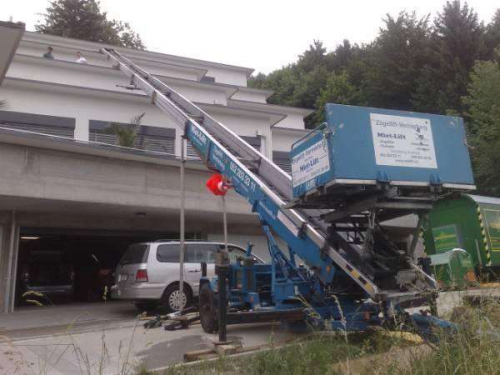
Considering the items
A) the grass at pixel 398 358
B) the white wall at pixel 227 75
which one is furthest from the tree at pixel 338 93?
the grass at pixel 398 358

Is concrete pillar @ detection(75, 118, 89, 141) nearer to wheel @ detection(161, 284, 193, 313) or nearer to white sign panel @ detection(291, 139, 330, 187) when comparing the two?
wheel @ detection(161, 284, 193, 313)

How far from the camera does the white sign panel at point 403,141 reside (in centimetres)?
620

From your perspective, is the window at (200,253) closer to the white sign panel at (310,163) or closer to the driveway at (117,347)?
the driveway at (117,347)

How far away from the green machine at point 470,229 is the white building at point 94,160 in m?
6.17

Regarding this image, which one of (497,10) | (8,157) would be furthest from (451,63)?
(8,157)

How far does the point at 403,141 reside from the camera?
6.34 metres

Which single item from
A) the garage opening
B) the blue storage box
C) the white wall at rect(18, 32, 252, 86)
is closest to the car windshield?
the garage opening

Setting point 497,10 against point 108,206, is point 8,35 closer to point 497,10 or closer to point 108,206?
point 108,206

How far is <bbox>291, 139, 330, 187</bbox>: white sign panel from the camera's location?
20.3 ft

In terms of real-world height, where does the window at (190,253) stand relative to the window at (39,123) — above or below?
below

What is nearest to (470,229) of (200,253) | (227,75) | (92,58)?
(200,253)

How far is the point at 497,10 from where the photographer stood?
121 feet

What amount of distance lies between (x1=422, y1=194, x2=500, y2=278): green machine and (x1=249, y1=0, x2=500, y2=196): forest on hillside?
999 cm

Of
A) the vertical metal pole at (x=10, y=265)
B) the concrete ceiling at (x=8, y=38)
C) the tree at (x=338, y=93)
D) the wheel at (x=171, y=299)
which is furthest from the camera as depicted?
the tree at (x=338, y=93)
